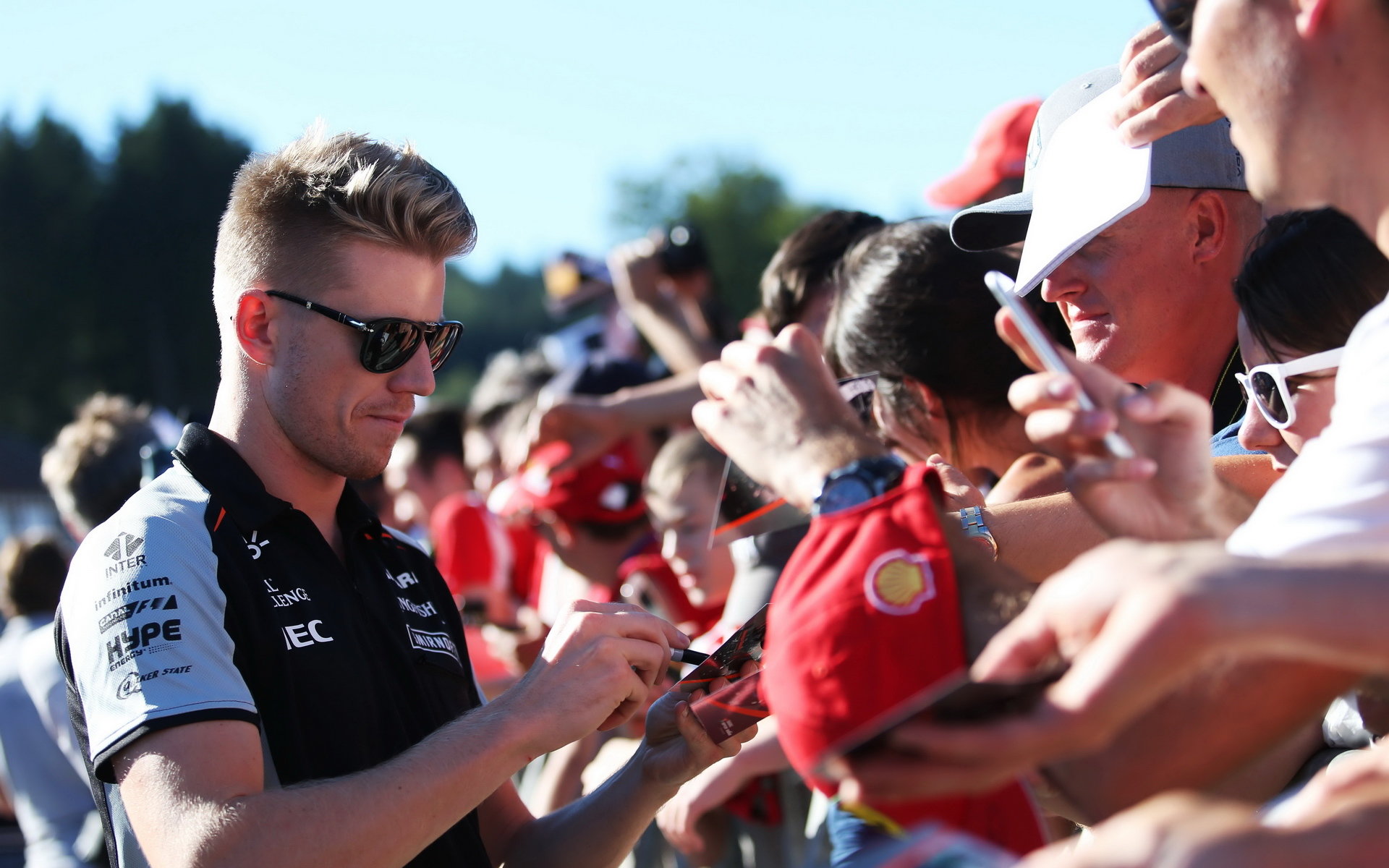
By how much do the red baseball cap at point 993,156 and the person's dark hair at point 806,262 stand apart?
49 centimetres

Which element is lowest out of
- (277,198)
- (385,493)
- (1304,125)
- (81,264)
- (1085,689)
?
(385,493)

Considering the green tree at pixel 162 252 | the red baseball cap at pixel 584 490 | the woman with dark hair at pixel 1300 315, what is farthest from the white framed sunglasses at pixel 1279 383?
the green tree at pixel 162 252

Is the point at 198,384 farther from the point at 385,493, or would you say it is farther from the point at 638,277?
the point at 638,277

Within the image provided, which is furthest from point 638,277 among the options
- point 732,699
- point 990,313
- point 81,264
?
point 81,264

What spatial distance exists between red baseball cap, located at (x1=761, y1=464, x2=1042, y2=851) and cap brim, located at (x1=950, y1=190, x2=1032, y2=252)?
5.60ft

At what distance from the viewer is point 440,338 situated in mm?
2801

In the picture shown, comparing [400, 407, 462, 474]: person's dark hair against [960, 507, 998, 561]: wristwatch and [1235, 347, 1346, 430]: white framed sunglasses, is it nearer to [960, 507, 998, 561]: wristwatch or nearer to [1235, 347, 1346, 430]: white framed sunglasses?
[960, 507, 998, 561]: wristwatch

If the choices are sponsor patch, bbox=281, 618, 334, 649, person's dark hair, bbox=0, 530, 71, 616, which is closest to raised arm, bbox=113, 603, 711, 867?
sponsor patch, bbox=281, 618, 334, 649

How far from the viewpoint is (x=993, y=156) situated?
4.32 meters

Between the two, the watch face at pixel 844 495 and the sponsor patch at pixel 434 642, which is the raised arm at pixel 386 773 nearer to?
the sponsor patch at pixel 434 642

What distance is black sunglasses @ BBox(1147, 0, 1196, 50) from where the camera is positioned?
161cm

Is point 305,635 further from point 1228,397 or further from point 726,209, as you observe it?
point 726,209

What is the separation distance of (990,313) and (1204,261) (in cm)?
53

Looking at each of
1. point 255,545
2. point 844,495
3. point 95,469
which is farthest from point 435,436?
point 844,495
